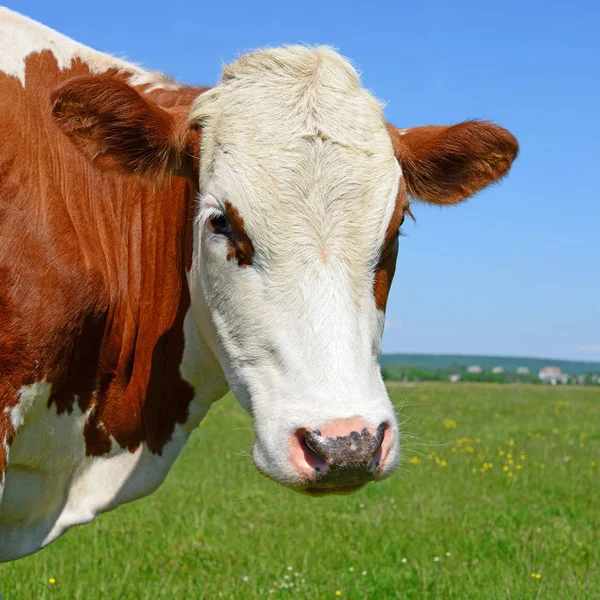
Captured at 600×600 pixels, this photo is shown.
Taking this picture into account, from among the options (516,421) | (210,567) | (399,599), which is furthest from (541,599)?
(516,421)

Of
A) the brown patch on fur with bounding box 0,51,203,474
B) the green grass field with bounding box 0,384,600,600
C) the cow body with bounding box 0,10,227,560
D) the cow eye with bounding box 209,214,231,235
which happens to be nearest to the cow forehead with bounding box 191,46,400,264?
the cow eye with bounding box 209,214,231,235

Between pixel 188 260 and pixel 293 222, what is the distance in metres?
0.97

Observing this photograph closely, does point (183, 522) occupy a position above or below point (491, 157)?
below

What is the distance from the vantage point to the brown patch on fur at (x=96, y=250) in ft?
12.9

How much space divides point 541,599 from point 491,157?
10.3ft

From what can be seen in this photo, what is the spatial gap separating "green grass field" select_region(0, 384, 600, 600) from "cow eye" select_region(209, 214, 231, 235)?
1030 millimetres

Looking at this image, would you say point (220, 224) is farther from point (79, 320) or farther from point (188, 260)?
point (79, 320)

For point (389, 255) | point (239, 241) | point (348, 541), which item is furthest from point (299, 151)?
point (348, 541)

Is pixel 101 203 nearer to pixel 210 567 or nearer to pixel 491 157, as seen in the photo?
pixel 491 157

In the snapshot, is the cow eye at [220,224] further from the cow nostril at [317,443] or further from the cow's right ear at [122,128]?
the cow nostril at [317,443]

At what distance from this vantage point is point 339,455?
321 cm

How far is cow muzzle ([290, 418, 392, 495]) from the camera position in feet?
10.6

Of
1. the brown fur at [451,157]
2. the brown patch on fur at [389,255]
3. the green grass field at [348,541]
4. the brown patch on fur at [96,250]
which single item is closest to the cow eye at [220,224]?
the brown patch on fur at [96,250]

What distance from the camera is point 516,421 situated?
2253 cm
